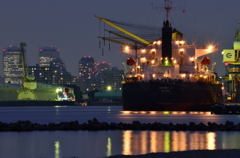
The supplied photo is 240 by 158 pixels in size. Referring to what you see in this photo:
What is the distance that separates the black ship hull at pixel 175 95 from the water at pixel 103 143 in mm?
54360

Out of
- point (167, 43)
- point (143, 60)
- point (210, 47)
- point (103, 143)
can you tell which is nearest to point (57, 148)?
point (103, 143)

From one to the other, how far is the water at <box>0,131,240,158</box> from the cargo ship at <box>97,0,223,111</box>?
54.6 meters

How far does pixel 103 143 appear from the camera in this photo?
44.8m

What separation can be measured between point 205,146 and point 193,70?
7343 cm

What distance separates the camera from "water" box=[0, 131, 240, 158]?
39188 millimetres

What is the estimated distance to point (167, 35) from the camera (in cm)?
11288

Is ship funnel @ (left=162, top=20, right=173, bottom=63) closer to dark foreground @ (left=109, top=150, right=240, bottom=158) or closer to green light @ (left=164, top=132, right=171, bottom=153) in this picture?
green light @ (left=164, top=132, right=171, bottom=153)

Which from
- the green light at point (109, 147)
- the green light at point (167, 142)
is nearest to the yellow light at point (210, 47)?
the green light at point (167, 142)

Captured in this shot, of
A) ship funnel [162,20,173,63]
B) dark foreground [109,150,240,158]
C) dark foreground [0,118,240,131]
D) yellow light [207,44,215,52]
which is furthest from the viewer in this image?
yellow light [207,44,215,52]

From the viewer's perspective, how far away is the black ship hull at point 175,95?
4301 inches

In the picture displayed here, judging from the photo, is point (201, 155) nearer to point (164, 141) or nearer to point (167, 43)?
point (164, 141)

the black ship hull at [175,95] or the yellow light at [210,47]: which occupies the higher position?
the yellow light at [210,47]

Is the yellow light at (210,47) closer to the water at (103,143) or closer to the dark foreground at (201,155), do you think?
the water at (103,143)

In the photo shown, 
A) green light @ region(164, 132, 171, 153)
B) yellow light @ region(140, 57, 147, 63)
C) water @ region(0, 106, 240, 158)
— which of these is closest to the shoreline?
water @ region(0, 106, 240, 158)
